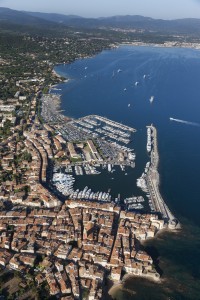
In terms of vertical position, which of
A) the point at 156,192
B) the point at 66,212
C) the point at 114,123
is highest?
the point at 114,123

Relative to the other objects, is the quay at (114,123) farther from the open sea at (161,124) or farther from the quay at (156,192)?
the quay at (156,192)

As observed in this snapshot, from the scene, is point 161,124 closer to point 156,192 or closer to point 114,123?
point 114,123

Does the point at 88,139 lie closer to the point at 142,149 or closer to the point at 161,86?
the point at 142,149

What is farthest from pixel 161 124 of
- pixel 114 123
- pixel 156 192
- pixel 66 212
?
pixel 66 212

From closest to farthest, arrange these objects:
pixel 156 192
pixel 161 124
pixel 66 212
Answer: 1. pixel 66 212
2. pixel 156 192
3. pixel 161 124

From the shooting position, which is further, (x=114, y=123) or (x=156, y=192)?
(x=114, y=123)

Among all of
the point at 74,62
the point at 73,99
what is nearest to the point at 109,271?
the point at 73,99

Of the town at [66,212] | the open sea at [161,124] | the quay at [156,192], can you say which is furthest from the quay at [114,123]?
the quay at [156,192]
